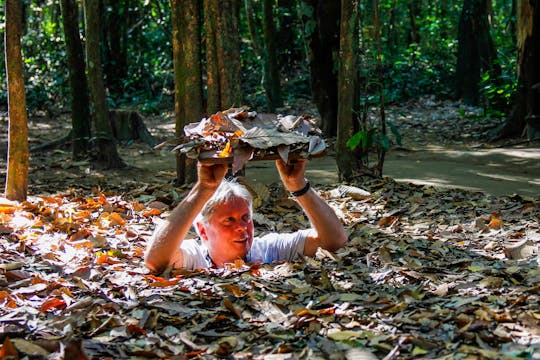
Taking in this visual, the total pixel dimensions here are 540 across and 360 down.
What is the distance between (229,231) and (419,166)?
461 centimetres

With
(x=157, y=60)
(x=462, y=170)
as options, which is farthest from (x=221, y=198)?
(x=157, y=60)

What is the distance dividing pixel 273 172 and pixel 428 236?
322 centimetres

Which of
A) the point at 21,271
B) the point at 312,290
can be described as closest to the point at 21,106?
the point at 21,271

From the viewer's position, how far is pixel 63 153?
1038 centimetres

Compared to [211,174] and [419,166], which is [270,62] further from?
[211,174]

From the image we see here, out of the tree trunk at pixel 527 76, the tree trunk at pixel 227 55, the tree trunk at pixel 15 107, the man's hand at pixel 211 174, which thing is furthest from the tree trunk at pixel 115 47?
the man's hand at pixel 211 174

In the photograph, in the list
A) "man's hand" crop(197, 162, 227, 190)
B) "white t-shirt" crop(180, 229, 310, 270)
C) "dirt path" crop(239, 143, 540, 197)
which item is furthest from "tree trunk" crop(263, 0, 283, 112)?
"man's hand" crop(197, 162, 227, 190)

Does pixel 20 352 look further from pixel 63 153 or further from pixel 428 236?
pixel 63 153

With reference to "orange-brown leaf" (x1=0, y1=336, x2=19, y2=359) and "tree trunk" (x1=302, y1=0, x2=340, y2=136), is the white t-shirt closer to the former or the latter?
"orange-brown leaf" (x1=0, y1=336, x2=19, y2=359)

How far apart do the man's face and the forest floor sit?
156 mm

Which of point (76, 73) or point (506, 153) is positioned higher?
point (76, 73)

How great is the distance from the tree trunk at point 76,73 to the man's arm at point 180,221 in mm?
5071

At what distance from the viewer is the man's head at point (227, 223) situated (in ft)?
12.6

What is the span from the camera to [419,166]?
8031mm
